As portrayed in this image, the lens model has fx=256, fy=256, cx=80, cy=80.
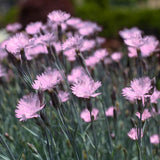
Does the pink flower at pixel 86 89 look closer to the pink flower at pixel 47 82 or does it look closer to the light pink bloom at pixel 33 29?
the pink flower at pixel 47 82

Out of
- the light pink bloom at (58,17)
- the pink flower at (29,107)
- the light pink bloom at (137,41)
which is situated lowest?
the pink flower at (29,107)

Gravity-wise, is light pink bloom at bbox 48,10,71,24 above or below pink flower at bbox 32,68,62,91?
above

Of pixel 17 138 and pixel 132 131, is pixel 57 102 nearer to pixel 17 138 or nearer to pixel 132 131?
pixel 132 131

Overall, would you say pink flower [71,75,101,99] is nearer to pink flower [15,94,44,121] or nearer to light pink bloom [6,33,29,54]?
pink flower [15,94,44,121]

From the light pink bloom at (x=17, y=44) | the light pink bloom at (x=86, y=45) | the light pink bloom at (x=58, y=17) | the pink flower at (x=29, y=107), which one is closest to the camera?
the pink flower at (x=29, y=107)

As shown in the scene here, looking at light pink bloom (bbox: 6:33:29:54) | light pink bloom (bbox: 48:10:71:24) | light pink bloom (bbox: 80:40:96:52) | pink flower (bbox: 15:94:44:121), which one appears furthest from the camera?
light pink bloom (bbox: 80:40:96:52)

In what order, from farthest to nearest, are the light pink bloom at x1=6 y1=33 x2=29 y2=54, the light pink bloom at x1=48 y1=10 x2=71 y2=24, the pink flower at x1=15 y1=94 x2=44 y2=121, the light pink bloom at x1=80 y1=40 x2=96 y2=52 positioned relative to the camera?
the light pink bloom at x1=80 y1=40 x2=96 y2=52 < the light pink bloom at x1=48 y1=10 x2=71 y2=24 < the light pink bloom at x1=6 y1=33 x2=29 y2=54 < the pink flower at x1=15 y1=94 x2=44 y2=121

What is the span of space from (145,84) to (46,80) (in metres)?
0.28

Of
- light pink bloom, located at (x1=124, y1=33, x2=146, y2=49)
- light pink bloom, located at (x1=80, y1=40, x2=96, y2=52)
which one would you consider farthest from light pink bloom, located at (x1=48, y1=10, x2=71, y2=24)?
light pink bloom, located at (x1=124, y1=33, x2=146, y2=49)

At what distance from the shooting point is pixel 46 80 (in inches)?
28.4

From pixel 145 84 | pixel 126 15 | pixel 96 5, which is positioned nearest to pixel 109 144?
pixel 145 84

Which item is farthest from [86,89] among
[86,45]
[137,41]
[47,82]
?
[86,45]

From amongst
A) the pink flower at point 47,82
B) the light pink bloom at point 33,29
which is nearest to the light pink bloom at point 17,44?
the pink flower at point 47,82

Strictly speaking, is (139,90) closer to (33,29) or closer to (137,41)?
(137,41)
